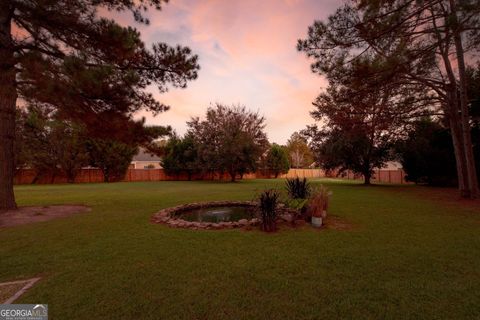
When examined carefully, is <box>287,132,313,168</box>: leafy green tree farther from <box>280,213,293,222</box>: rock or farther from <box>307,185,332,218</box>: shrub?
<box>280,213,293,222</box>: rock

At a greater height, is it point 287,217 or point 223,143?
point 223,143

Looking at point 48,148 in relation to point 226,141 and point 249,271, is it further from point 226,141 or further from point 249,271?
point 249,271

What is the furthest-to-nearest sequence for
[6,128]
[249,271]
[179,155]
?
1. [179,155]
2. [6,128]
3. [249,271]

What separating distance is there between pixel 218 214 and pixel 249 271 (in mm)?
3809

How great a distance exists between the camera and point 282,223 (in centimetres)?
532

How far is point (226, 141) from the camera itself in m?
21.0

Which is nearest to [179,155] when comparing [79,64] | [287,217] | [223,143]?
[223,143]

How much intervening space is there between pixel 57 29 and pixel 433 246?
9031 millimetres

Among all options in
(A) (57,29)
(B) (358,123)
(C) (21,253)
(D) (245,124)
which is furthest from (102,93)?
(D) (245,124)

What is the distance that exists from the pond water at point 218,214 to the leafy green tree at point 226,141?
13.7m

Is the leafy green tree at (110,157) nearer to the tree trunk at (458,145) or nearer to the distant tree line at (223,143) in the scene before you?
the distant tree line at (223,143)

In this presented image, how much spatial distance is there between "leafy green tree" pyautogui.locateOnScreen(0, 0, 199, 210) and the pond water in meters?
3.25

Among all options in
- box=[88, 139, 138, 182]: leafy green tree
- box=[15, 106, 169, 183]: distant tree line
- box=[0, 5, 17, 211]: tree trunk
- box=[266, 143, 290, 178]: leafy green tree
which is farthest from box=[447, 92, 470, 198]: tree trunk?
box=[88, 139, 138, 182]: leafy green tree

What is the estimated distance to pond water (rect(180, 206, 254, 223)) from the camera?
6164mm
